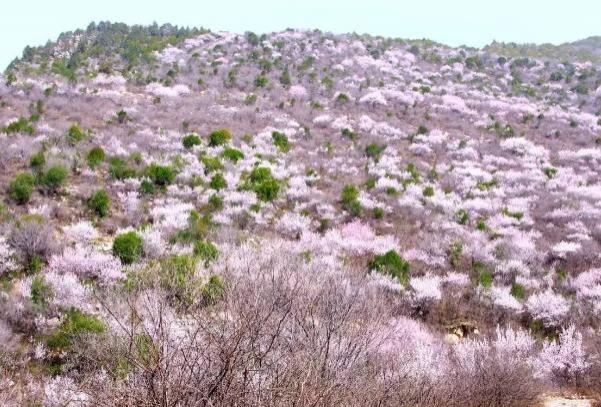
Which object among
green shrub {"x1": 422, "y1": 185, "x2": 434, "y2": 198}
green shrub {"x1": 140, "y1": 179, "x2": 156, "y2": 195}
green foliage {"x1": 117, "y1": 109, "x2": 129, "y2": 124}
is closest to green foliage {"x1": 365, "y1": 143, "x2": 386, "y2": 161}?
green shrub {"x1": 422, "y1": 185, "x2": 434, "y2": 198}

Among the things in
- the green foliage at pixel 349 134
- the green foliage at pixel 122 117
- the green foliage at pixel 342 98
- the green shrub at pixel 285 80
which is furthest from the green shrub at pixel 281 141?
the green shrub at pixel 285 80

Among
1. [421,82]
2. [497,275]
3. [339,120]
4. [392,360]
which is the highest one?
[421,82]

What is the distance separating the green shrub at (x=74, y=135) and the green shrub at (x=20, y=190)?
13.6ft

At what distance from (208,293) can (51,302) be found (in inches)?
90.3

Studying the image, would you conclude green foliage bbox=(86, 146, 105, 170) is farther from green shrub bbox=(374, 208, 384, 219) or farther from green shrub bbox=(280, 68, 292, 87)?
green shrub bbox=(280, 68, 292, 87)

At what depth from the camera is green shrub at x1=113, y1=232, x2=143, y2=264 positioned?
861 cm

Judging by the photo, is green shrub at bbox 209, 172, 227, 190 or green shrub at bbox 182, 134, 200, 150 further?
green shrub at bbox 182, 134, 200, 150

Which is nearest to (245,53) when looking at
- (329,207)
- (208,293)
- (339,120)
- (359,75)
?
(359,75)

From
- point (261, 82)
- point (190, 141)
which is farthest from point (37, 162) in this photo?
point (261, 82)

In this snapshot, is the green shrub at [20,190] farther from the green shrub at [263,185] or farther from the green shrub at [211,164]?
the green shrub at [263,185]

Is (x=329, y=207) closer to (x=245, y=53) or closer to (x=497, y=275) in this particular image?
(x=497, y=275)

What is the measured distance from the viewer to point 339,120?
74.9 feet

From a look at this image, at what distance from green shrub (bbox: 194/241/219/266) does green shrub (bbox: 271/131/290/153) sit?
30.4 ft

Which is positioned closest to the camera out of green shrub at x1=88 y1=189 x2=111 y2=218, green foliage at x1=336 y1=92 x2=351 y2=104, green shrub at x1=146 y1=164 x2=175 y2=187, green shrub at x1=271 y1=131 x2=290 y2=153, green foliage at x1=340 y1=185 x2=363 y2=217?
green shrub at x1=88 y1=189 x2=111 y2=218
